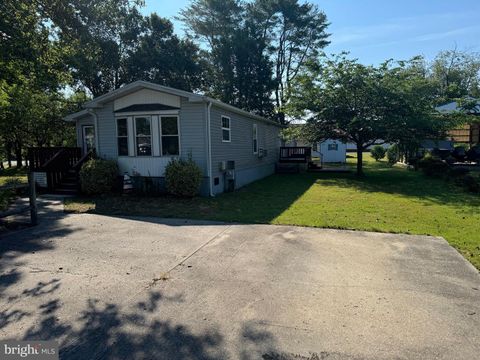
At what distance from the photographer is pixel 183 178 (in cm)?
987

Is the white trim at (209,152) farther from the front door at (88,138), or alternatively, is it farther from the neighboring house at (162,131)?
the front door at (88,138)

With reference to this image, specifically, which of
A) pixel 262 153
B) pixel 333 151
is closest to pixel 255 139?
pixel 262 153

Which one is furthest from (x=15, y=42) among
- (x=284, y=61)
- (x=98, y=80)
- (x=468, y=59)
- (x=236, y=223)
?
(x=468, y=59)

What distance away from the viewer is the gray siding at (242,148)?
1122 cm

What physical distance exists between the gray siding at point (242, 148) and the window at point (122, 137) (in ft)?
10.5

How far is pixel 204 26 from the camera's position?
28906 millimetres

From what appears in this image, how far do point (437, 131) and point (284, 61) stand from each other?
19.1 meters

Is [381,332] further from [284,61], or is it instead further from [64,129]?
[284,61]

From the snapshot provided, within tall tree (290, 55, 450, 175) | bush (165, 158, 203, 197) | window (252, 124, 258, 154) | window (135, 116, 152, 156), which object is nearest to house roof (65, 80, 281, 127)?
window (135, 116, 152, 156)

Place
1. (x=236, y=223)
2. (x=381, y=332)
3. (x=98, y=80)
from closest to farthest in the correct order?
(x=381, y=332) < (x=236, y=223) < (x=98, y=80)

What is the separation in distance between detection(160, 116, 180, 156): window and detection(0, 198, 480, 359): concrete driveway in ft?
17.7

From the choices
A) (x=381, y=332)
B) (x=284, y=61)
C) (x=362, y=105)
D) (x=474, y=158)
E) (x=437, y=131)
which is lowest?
(x=381, y=332)

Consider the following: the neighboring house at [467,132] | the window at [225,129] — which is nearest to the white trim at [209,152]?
the window at [225,129]

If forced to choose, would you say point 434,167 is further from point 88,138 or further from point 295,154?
point 88,138
